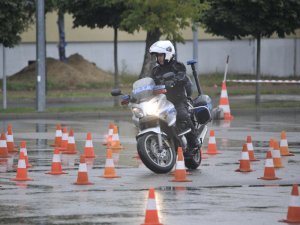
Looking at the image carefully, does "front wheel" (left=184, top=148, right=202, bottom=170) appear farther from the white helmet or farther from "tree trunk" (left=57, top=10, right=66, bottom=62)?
"tree trunk" (left=57, top=10, right=66, bottom=62)

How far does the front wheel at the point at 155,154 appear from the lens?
1528 cm

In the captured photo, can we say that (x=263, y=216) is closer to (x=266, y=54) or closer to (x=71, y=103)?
(x=71, y=103)

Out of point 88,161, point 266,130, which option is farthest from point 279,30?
point 88,161

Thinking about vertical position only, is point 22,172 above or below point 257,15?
below

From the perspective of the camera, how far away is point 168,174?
15469mm

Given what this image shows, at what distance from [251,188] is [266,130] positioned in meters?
10.5

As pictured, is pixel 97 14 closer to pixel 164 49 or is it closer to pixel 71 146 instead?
pixel 71 146

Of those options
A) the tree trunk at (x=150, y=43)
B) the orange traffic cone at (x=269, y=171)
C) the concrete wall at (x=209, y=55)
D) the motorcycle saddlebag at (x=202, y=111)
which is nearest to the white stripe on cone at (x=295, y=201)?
the orange traffic cone at (x=269, y=171)

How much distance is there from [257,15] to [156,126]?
1857 cm

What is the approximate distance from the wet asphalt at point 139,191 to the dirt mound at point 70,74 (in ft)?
70.3

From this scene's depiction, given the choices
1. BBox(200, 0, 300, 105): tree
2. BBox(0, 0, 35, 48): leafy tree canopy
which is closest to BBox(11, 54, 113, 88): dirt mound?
BBox(200, 0, 300, 105): tree

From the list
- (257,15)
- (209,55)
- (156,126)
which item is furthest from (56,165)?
(209,55)

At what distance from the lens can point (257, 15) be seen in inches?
1325

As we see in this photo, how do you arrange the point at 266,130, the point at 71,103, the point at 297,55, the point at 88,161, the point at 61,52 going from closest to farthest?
1. the point at 88,161
2. the point at 266,130
3. the point at 71,103
4. the point at 61,52
5. the point at 297,55
